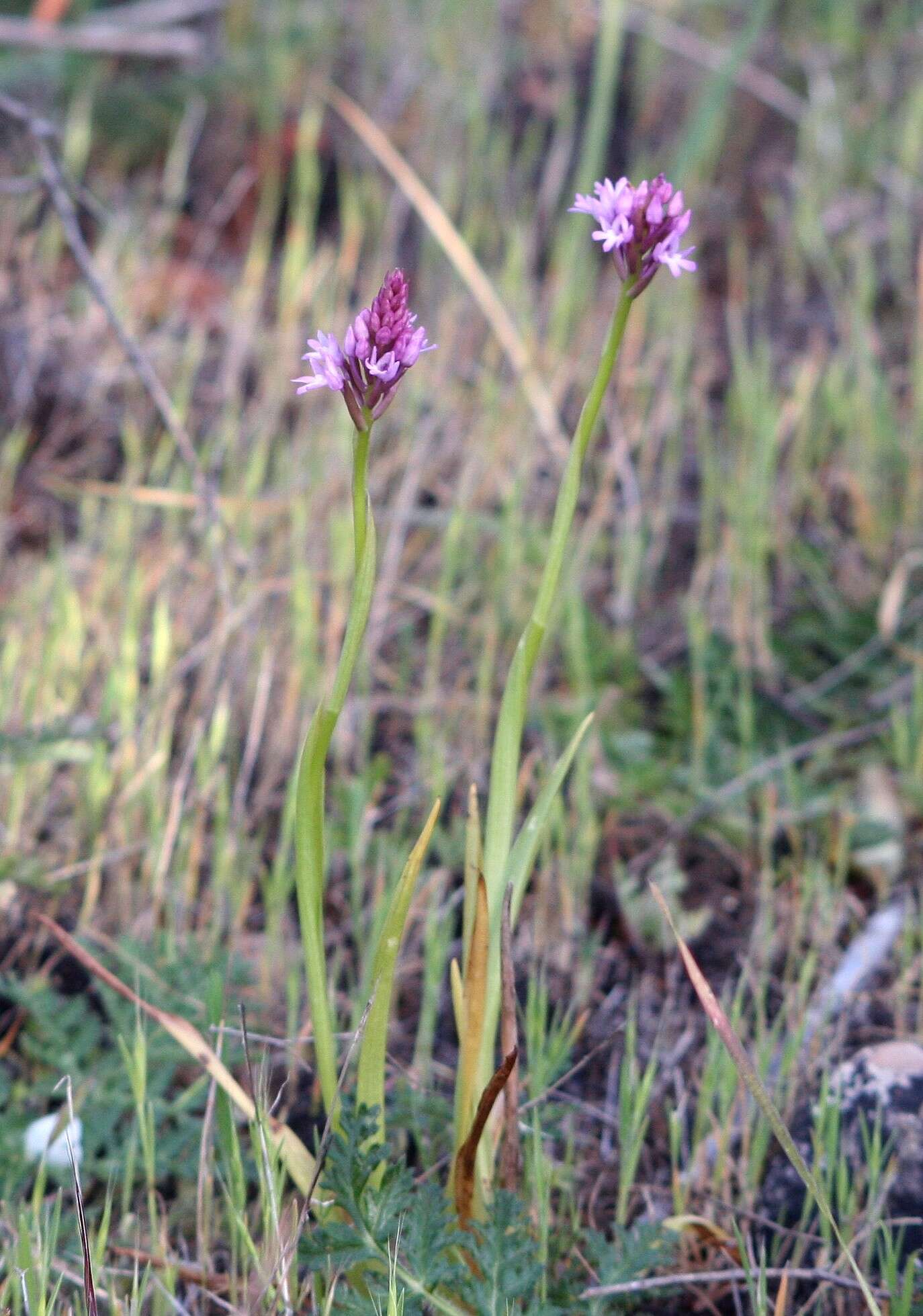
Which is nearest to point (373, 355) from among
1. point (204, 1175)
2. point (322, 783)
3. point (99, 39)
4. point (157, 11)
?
point (322, 783)

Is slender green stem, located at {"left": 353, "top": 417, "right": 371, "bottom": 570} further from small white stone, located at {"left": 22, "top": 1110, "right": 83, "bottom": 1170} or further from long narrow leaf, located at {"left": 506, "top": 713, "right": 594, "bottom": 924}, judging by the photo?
small white stone, located at {"left": 22, "top": 1110, "right": 83, "bottom": 1170}

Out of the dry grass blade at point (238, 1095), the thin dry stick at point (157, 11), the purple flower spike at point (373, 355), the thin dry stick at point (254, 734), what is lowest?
the dry grass blade at point (238, 1095)

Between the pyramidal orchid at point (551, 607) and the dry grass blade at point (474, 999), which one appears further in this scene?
the dry grass blade at point (474, 999)

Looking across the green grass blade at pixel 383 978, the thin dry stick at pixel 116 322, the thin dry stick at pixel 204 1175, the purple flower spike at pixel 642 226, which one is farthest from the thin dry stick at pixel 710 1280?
the thin dry stick at pixel 116 322

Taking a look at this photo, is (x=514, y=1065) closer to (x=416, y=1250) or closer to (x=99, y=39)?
(x=416, y=1250)

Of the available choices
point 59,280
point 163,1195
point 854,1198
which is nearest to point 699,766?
point 854,1198

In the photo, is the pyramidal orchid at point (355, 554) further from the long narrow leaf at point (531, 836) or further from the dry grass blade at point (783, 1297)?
the dry grass blade at point (783, 1297)
